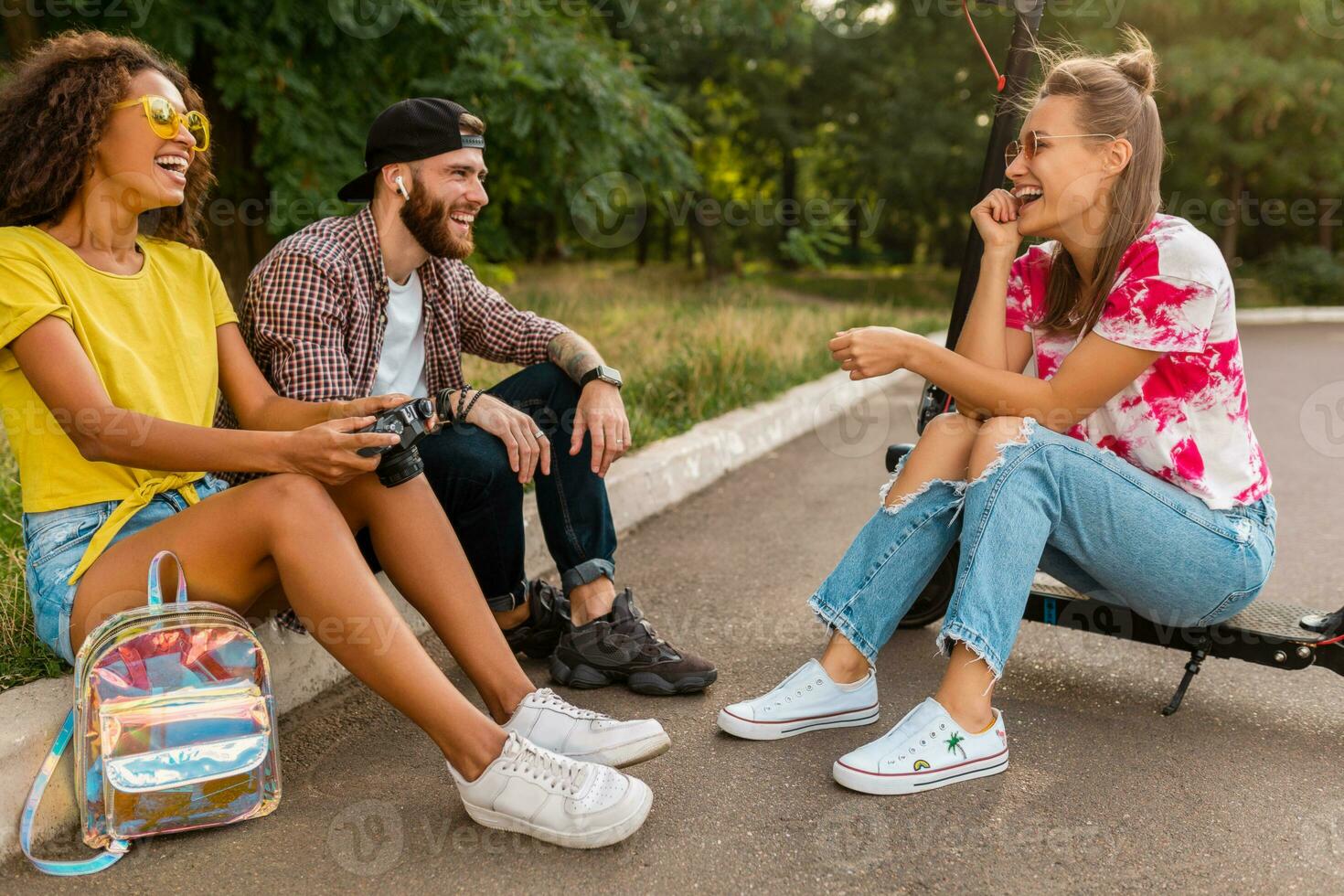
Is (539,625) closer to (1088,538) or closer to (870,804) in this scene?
(870,804)

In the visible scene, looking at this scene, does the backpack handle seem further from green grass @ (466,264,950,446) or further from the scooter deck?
green grass @ (466,264,950,446)

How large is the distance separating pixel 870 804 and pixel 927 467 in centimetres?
81

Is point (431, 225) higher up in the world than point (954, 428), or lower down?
higher up

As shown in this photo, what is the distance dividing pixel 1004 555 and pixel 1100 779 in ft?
1.93

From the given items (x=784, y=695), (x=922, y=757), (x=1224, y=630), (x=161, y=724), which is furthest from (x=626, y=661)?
(x=1224, y=630)

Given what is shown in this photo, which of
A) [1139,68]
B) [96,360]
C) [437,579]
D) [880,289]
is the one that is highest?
[1139,68]

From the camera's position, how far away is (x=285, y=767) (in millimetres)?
2654

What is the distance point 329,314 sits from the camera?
296cm

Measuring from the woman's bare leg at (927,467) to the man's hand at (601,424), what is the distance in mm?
773

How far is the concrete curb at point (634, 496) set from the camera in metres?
2.28

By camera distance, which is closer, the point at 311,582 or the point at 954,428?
the point at 311,582

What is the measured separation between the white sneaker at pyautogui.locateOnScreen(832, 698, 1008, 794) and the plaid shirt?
1.59 meters

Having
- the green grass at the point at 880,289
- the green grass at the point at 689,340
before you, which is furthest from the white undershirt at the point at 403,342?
the green grass at the point at 880,289

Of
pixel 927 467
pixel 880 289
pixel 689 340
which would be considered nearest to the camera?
pixel 927 467
